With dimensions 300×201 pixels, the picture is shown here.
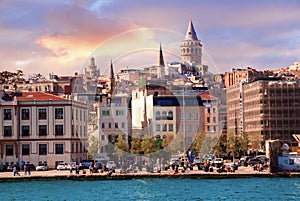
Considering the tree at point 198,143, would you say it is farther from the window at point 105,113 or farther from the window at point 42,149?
the window at point 105,113

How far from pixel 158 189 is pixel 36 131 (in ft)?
116

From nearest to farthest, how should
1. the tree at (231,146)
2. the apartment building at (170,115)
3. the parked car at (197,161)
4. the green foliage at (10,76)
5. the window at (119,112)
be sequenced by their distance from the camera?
the parked car at (197,161)
the tree at (231,146)
the apartment building at (170,115)
the window at (119,112)
the green foliage at (10,76)

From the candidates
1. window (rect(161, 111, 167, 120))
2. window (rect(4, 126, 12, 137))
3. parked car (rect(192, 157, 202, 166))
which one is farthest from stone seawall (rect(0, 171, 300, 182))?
window (rect(161, 111, 167, 120))

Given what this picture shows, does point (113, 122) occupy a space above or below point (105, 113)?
below

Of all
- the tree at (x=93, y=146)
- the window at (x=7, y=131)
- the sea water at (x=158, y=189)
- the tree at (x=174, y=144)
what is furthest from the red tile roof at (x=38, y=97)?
the sea water at (x=158, y=189)

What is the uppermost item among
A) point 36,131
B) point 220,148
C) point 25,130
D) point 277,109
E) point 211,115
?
point 277,109

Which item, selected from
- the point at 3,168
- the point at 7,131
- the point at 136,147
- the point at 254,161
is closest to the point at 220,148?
the point at 136,147

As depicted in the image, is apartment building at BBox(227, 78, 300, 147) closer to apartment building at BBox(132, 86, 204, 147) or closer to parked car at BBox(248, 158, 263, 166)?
apartment building at BBox(132, 86, 204, 147)

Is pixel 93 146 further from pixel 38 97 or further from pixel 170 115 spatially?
pixel 170 115

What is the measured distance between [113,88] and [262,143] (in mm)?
38326

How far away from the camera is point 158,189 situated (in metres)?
58.4

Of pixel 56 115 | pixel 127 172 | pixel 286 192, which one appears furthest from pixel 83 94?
pixel 286 192

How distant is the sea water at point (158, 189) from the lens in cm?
5225

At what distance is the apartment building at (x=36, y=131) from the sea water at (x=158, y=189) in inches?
820
